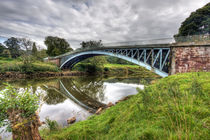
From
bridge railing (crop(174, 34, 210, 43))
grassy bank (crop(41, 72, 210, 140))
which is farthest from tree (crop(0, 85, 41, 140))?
bridge railing (crop(174, 34, 210, 43))

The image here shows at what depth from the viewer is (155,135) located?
160 centimetres

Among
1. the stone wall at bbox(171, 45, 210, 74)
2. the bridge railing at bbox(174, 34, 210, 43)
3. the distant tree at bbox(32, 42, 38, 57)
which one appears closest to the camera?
the bridge railing at bbox(174, 34, 210, 43)

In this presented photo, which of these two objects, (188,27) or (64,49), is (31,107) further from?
(64,49)

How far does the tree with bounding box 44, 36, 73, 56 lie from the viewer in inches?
1753

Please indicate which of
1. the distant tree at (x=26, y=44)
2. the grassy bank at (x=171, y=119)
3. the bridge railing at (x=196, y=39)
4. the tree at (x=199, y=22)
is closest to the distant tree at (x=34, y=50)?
the distant tree at (x=26, y=44)

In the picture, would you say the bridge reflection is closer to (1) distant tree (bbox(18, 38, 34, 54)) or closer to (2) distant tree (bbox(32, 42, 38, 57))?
(2) distant tree (bbox(32, 42, 38, 57))

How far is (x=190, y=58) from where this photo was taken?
9.06m

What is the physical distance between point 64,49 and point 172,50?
4871cm

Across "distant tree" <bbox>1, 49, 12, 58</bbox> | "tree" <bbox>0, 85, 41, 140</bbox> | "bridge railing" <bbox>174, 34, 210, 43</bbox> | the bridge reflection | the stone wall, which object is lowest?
the bridge reflection

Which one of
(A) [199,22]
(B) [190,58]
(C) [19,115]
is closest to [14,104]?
(C) [19,115]

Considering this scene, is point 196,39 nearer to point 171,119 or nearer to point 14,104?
point 171,119

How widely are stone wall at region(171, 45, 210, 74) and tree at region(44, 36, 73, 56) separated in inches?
1774

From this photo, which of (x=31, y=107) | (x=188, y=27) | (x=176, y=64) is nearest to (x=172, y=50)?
(x=176, y=64)

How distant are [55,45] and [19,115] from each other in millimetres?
51885
